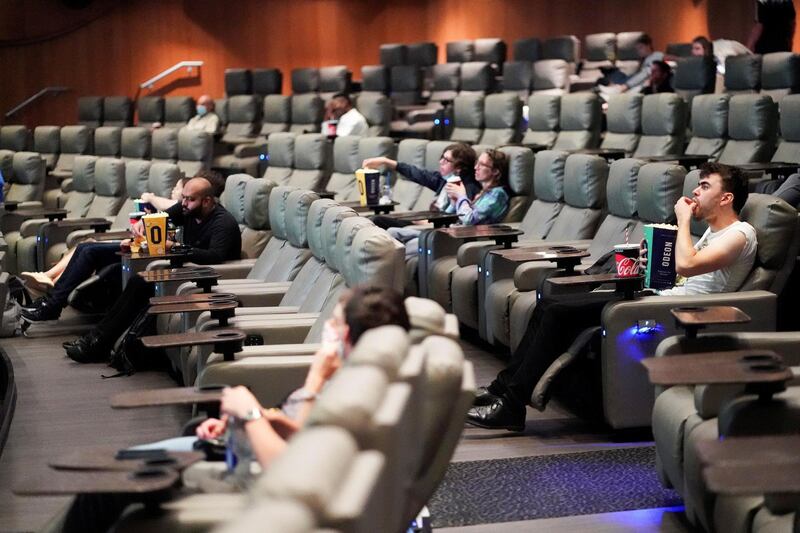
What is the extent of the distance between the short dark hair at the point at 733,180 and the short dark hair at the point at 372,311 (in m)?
2.07

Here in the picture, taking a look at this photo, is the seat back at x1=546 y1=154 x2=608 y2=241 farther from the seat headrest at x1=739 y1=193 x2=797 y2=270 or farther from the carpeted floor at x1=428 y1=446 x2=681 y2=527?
the carpeted floor at x1=428 y1=446 x2=681 y2=527

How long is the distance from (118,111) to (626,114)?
23.8ft

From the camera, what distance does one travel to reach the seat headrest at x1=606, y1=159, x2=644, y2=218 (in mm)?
6027

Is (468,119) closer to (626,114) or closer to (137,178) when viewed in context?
(626,114)

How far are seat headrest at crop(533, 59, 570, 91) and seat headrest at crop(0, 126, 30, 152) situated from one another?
5080 mm

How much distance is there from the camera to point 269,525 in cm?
154

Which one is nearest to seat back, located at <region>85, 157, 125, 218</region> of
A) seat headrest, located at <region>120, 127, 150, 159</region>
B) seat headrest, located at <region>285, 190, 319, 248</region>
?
seat headrest, located at <region>120, 127, 150, 159</region>

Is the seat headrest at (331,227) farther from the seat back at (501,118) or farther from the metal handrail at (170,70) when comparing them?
the metal handrail at (170,70)

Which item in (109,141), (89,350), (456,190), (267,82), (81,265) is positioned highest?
(267,82)

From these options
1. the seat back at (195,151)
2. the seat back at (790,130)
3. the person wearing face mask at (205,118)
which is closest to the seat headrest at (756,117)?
the seat back at (790,130)

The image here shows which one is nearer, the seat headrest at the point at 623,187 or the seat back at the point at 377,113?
the seat headrest at the point at 623,187

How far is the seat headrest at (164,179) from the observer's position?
8.35 meters

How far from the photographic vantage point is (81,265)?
23.6 feet

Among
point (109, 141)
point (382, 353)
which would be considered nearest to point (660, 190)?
point (382, 353)
